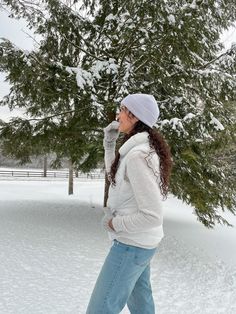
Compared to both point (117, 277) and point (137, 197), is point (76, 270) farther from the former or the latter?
point (137, 197)

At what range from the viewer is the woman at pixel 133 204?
6.57ft

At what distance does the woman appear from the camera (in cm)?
200

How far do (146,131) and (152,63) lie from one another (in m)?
6.40

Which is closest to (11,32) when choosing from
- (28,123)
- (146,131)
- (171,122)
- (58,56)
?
(58,56)

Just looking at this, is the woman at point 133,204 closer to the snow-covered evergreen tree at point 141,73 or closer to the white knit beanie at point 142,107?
the white knit beanie at point 142,107

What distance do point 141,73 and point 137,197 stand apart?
22.5 feet

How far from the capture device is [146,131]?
2234 millimetres

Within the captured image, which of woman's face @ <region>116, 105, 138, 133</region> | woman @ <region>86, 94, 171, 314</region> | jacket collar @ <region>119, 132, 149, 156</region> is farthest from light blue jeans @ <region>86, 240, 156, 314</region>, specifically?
woman's face @ <region>116, 105, 138, 133</region>

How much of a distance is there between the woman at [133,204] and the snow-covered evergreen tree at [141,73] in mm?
5073

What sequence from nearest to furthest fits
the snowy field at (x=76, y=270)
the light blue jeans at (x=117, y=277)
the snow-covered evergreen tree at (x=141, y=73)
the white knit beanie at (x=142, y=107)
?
the light blue jeans at (x=117, y=277) < the white knit beanie at (x=142, y=107) < the snowy field at (x=76, y=270) < the snow-covered evergreen tree at (x=141, y=73)

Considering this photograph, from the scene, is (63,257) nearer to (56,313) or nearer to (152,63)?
(56,313)

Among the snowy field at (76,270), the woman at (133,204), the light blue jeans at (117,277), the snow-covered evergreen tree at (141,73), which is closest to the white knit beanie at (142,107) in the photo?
the woman at (133,204)

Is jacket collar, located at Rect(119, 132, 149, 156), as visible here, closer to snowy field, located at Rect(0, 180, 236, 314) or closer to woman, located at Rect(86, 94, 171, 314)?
woman, located at Rect(86, 94, 171, 314)

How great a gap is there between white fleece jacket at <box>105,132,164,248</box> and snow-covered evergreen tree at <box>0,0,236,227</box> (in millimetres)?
5220
